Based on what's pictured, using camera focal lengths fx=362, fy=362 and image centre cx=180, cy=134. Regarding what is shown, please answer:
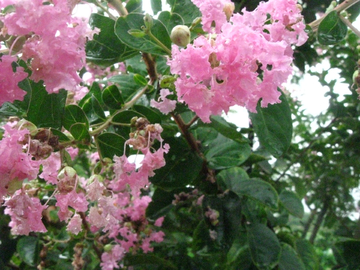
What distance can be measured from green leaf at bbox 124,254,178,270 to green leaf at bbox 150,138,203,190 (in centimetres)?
35

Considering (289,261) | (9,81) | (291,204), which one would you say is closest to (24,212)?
(9,81)

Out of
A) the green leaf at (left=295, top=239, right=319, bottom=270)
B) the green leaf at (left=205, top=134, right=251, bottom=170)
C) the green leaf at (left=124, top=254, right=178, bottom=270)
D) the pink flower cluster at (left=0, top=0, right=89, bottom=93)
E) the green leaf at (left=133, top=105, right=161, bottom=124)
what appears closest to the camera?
the pink flower cluster at (left=0, top=0, right=89, bottom=93)

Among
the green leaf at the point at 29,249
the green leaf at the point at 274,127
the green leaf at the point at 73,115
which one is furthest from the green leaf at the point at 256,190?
the green leaf at the point at 29,249

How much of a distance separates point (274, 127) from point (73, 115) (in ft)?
1.27

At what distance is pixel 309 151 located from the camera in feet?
5.65

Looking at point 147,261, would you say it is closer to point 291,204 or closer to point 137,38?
point 291,204

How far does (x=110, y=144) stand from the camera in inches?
25.7

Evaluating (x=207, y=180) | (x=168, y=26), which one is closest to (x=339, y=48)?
(x=207, y=180)

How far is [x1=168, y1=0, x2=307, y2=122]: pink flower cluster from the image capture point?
21.0 inches

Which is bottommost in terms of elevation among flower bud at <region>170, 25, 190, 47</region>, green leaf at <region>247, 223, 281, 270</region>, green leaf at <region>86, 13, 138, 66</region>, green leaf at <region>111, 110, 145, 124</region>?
green leaf at <region>247, 223, 281, 270</region>

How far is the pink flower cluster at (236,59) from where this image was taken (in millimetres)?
535

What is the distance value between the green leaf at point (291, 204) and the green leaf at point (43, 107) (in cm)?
87

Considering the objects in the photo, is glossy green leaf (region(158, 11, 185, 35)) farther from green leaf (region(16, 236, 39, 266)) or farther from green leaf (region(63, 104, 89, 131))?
green leaf (region(16, 236, 39, 266))


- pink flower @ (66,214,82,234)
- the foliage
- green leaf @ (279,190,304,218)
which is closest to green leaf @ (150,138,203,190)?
the foliage
